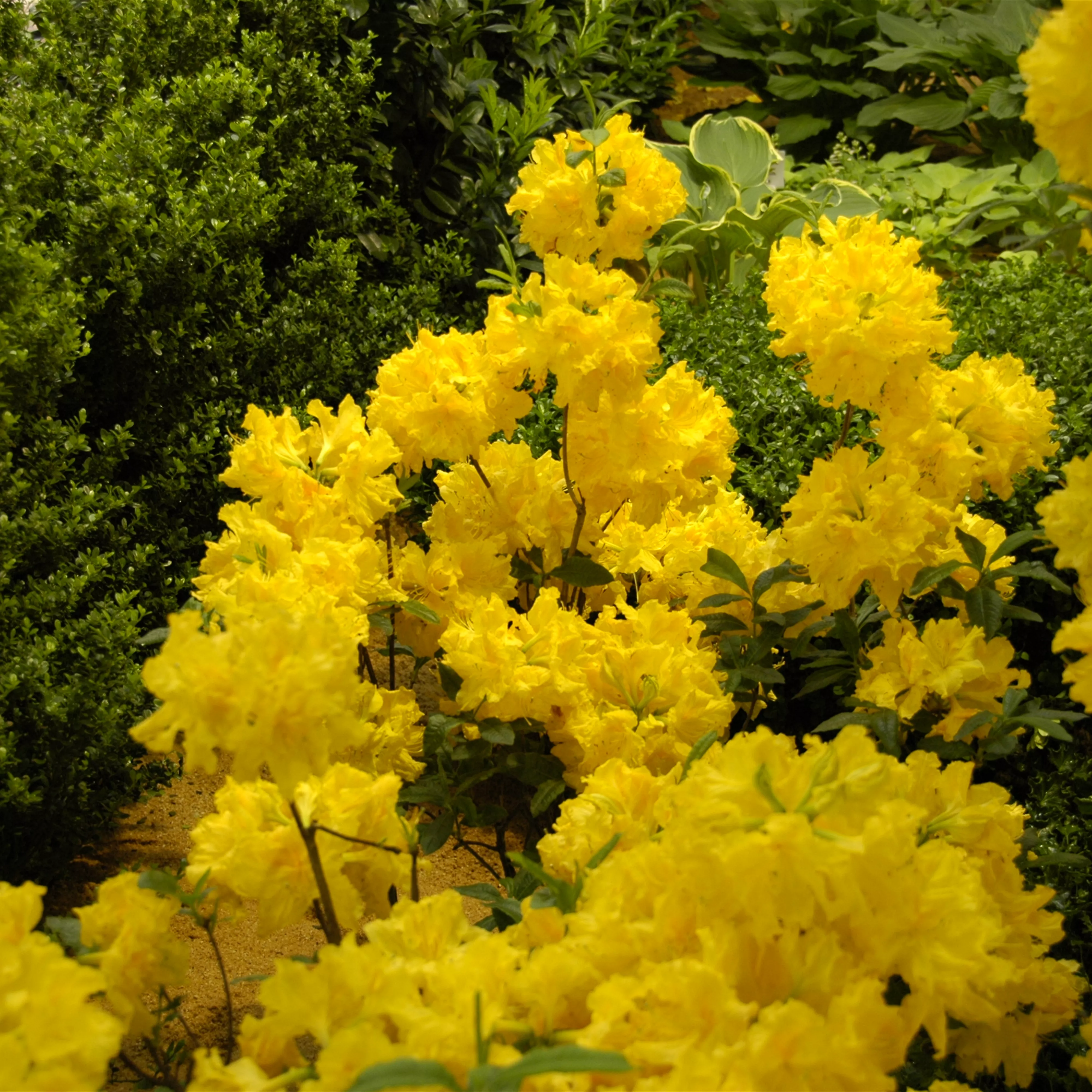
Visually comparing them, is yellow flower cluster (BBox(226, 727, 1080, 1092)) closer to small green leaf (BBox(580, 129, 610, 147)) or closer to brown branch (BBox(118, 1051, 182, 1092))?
brown branch (BBox(118, 1051, 182, 1092))

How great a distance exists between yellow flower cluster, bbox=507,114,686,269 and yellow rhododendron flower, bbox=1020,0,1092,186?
638 mm

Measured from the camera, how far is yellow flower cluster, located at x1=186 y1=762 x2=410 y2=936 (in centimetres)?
103

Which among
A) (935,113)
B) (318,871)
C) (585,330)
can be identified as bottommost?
(318,871)

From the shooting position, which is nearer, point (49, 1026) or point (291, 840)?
point (49, 1026)

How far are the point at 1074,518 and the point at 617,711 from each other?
627 mm

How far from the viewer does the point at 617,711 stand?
1456 millimetres

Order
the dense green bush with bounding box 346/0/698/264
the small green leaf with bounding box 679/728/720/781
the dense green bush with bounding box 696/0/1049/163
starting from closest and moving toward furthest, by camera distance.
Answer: the small green leaf with bounding box 679/728/720/781 < the dense green bush with bounding box 346/0/698/264 < the dense green bush with bounding box 696/0/1049/163

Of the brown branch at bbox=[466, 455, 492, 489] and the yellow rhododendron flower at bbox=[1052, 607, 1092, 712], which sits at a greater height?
the yellow rhododendron flower at bbox=[1052, 607, 1092, 712]

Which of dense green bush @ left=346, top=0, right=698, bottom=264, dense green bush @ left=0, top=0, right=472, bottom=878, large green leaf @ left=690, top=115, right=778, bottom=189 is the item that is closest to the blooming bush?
dense green bush @ left=0, top=0, right=472, bottom=878

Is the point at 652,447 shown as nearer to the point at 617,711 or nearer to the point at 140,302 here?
the point at 617,711

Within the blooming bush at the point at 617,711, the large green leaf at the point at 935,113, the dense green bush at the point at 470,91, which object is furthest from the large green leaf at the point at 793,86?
the blooming bush at the point at 617,711

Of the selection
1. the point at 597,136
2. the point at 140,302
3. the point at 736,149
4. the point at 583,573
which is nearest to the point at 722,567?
the point at 583,573

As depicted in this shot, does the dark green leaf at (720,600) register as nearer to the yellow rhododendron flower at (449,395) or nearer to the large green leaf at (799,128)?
the yellow rhododendron flower at (449,395)

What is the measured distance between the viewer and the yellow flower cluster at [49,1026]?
0.74 m
